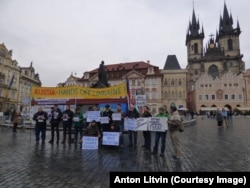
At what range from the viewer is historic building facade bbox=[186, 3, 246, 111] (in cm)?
7506

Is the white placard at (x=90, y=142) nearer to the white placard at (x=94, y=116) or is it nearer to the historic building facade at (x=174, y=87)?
the white placard at (x=94, y=116)

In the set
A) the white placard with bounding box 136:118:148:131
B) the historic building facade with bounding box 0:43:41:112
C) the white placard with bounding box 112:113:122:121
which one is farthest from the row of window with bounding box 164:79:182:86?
the white placard with bounding box 136:118:148:131

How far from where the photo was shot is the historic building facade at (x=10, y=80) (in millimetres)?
59594

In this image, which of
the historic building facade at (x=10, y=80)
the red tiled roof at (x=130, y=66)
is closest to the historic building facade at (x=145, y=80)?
the red tiled roof at (x=130, y=66)

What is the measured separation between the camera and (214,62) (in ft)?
313

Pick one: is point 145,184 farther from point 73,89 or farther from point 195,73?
point 195,73

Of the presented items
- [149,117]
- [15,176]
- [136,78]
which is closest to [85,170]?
[15,176]

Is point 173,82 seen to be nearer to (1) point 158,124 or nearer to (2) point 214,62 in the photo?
(2) point 214,62

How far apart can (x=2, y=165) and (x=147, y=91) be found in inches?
2388

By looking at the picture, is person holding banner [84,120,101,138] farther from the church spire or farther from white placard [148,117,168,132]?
the church spire

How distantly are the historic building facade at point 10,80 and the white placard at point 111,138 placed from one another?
157 ft

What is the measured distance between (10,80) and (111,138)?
5897 centimetres

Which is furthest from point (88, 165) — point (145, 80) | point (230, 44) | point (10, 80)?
point (230, 44)

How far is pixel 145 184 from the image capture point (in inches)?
182
